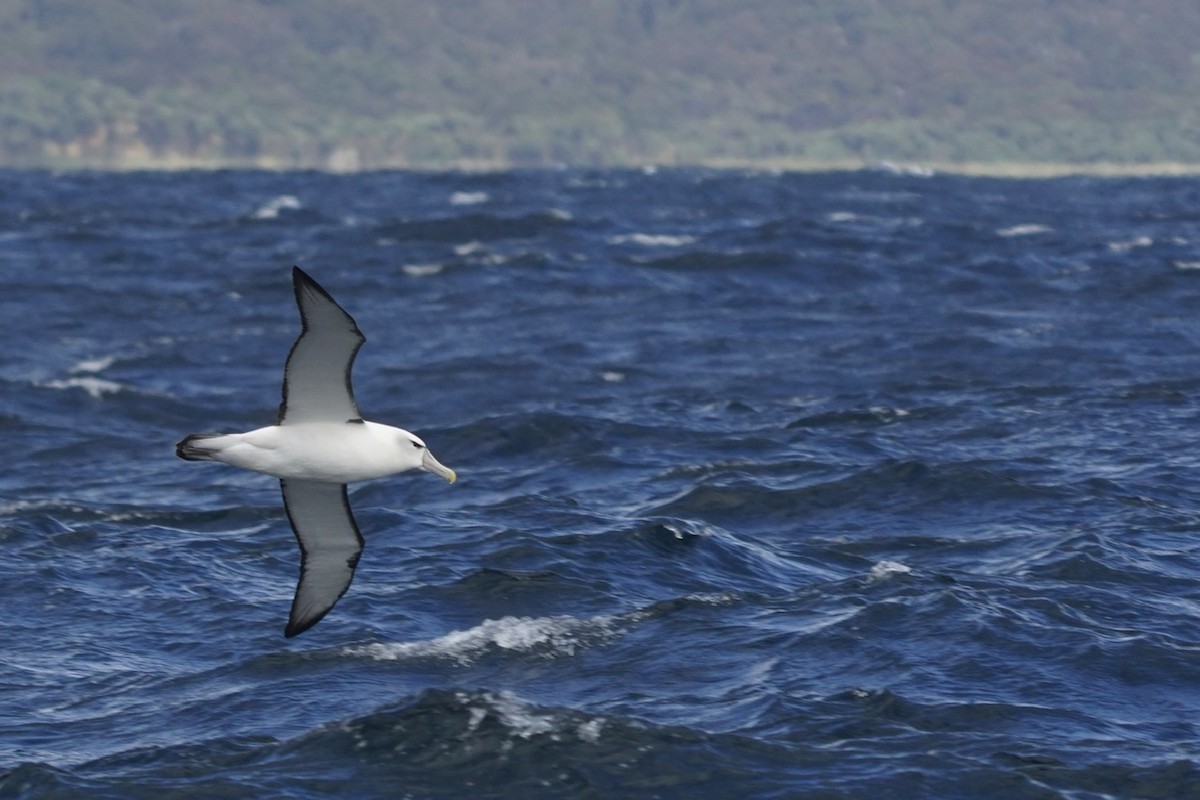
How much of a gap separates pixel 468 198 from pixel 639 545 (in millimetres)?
41906

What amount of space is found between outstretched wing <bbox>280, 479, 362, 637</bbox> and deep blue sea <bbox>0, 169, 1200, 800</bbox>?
1.77 feet

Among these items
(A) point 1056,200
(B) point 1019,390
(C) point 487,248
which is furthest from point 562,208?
(B) point 1019,390

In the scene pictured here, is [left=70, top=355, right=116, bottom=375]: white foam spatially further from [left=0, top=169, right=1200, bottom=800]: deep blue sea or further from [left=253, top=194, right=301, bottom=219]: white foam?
[left=253, top=194, right=301, bottom=219]: white foam

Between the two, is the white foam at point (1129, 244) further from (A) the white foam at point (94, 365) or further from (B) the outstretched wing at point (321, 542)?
(B) the outstretched wing at point (321, 542)

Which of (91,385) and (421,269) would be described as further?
(421,269)

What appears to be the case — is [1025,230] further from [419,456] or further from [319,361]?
[319,361]

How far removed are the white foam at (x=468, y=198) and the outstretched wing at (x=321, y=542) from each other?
4129 centimetres

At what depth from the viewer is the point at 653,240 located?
42094 millimetres

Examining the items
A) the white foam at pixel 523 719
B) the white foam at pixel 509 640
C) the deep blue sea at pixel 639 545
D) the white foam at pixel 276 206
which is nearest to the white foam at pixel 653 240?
the deep blue sea at pixel 639 545

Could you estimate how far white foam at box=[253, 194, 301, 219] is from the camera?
169 feet

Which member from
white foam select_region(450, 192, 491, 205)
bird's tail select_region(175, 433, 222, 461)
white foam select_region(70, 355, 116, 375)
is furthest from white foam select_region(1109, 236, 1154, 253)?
bird's tail select_region(175, 433, 222, 461)

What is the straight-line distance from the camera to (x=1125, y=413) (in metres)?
21.3

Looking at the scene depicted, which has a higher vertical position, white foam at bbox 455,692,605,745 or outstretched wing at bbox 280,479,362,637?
outstretched wing at bbox 280,479,362,637

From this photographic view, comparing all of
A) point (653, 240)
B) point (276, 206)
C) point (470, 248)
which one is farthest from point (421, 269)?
point (276, 206)
